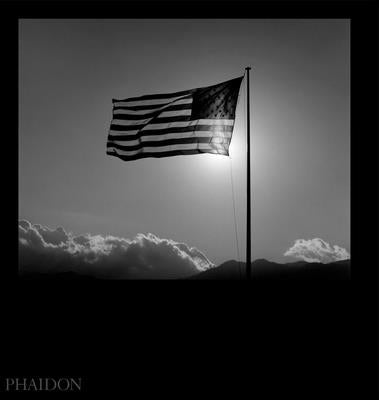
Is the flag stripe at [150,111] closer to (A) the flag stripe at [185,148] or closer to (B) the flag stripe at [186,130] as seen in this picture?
(B) the flag stripe at [186,130]

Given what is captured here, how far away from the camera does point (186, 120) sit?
1071 cm

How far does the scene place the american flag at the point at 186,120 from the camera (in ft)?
34.8

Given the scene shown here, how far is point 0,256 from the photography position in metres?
9.23

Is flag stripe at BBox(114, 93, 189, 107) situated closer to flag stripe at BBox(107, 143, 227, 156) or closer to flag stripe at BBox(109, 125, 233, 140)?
flag stripe at BBox(109, 125, 233, 140)

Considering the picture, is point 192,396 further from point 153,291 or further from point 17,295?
point 17,295

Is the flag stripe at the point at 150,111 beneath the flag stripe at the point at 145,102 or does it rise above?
beneath

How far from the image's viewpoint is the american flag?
1062 cm

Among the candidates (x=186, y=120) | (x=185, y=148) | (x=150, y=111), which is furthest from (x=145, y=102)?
(x=185, y=148)

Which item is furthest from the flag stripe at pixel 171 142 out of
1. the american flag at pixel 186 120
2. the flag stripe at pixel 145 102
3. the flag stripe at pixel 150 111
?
the flag stripe at pixel 145 102

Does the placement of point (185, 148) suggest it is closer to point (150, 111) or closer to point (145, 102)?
point (150, 111)

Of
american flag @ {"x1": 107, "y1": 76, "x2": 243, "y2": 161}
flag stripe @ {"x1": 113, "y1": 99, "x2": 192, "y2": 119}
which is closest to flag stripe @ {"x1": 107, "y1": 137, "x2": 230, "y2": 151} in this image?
american flag @ {"x1": 107, "y1": 76, "x2": 243, "y2": 161}

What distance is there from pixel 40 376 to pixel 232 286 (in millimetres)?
4720

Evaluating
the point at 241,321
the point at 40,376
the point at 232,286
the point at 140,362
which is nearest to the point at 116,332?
the point at 140,362

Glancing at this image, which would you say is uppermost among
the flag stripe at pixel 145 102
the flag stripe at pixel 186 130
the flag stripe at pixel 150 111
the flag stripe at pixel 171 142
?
the flag stripe at pixel 145 102
